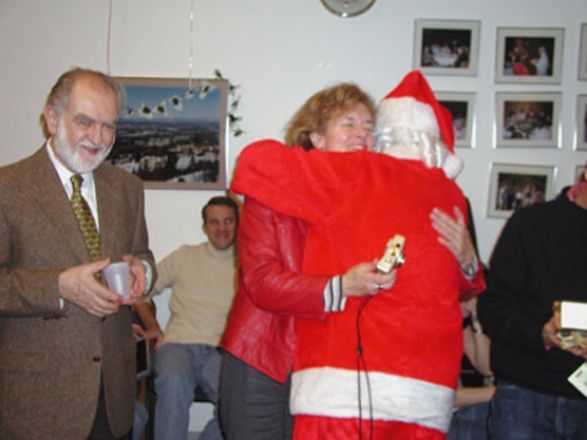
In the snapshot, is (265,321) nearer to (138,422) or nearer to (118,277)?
(118,277)

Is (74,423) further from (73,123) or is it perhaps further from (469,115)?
(469,115)

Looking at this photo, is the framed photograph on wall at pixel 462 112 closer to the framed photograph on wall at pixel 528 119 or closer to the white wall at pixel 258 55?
the white wall at pixel 258 55

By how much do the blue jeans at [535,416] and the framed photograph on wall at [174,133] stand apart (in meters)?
2.10

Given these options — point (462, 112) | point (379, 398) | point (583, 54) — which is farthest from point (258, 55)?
point (379, 398)

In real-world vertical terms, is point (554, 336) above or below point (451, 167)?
below

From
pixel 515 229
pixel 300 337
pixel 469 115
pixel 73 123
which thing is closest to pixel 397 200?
pixel 300 337

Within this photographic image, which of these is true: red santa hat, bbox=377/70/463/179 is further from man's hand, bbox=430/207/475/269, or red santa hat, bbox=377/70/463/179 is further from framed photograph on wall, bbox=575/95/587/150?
framed photograph on wall, bbox=575/95/587/150

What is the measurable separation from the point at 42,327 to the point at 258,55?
2.31 metres

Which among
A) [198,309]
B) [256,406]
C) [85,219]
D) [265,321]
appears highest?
[85,219]

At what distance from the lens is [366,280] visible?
1.14m

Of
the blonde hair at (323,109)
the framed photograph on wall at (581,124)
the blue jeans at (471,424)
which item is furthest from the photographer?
the framed photograph on wall at (581,124)

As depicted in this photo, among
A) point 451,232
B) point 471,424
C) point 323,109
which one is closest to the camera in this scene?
point 451,232

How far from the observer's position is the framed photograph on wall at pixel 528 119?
3.23 meters

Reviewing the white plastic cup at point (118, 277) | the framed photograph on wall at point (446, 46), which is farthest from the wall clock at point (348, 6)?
the white plastic cup at point (118, 277)
